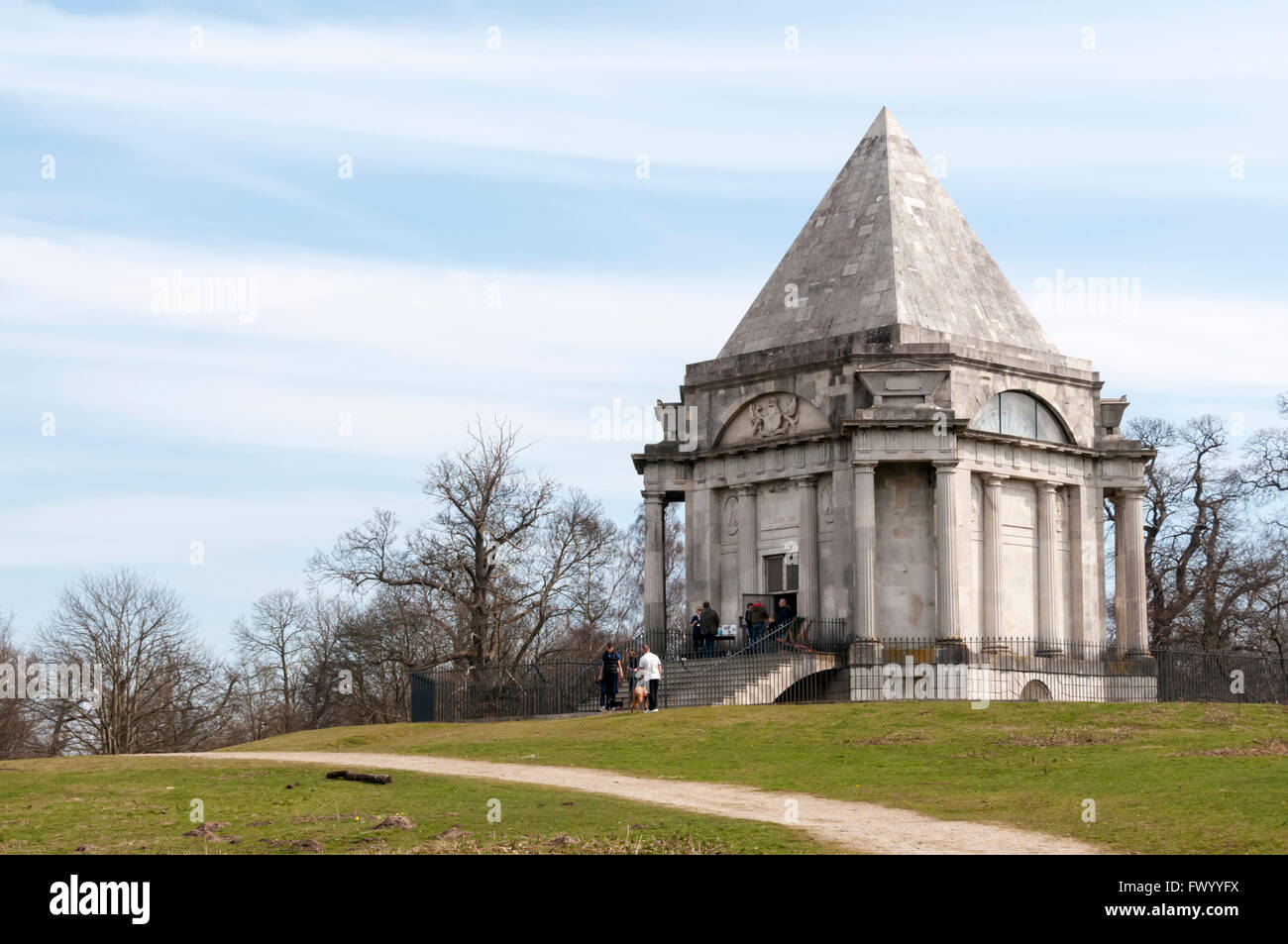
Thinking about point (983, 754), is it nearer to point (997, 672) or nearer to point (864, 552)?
point (864, 552)

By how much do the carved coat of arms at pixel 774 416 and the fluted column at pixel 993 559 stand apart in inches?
196

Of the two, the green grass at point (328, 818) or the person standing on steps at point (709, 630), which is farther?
the person standing on steps at point (709, 630)

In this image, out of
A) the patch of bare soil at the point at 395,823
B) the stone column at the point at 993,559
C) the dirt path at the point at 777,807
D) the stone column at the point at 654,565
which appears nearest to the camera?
the dirt path at the point at 777,807

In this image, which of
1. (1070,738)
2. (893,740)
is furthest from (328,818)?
(1070,738)

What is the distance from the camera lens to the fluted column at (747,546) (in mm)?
43312

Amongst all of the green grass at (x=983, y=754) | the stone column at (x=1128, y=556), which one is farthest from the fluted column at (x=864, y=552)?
the stone column at (x=1128, y=556)

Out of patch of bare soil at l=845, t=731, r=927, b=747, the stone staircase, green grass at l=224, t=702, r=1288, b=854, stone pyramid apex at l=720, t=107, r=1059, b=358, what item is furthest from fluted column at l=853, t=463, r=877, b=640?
patch of bare soil at l=845, t=731, r=927, b=747

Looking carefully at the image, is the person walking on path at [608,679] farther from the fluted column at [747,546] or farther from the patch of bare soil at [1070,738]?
the patch of bare soil at [1070,738]

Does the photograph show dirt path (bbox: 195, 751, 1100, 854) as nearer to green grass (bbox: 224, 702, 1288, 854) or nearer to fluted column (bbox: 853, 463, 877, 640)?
green grass (bbox: 224, 702, 1288, 854)

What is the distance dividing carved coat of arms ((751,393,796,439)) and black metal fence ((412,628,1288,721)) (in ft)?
16.7

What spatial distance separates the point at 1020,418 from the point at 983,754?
57.6 feet

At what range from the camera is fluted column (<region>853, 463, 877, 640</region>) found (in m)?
39.9
